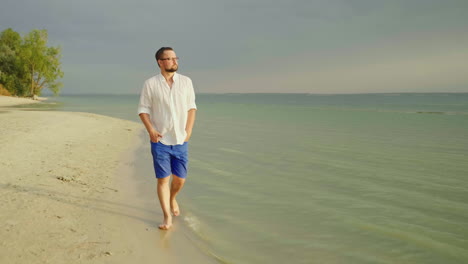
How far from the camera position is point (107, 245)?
3477mm

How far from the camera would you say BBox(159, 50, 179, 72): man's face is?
3721 mm

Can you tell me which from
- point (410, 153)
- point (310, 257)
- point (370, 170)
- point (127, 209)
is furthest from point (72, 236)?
point (410, 153)

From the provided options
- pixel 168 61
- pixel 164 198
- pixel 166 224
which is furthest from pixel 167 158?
pixel 168 61

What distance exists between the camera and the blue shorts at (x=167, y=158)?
3.84 metres

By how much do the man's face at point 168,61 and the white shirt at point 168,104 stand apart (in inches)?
3.8

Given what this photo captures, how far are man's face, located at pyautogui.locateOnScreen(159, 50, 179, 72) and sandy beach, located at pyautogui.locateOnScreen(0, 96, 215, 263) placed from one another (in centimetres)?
205

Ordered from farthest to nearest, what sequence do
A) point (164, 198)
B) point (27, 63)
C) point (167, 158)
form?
point (27, 63), point (164, 198), point (167, 158)

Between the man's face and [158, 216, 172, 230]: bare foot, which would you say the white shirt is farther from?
[158, 216, 172, 230]: bare foot

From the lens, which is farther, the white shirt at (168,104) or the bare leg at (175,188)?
the bare leg at (175,188)

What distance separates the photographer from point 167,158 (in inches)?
154

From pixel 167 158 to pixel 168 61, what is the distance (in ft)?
3.86

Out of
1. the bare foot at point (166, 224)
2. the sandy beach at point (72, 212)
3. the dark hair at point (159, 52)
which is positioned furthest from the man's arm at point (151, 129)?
the sandy beach at point (72, 212)

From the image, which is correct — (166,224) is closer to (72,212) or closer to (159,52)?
(72,212)

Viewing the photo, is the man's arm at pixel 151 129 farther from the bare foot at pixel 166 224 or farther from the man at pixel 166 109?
the bare foot at pixel 166 224
